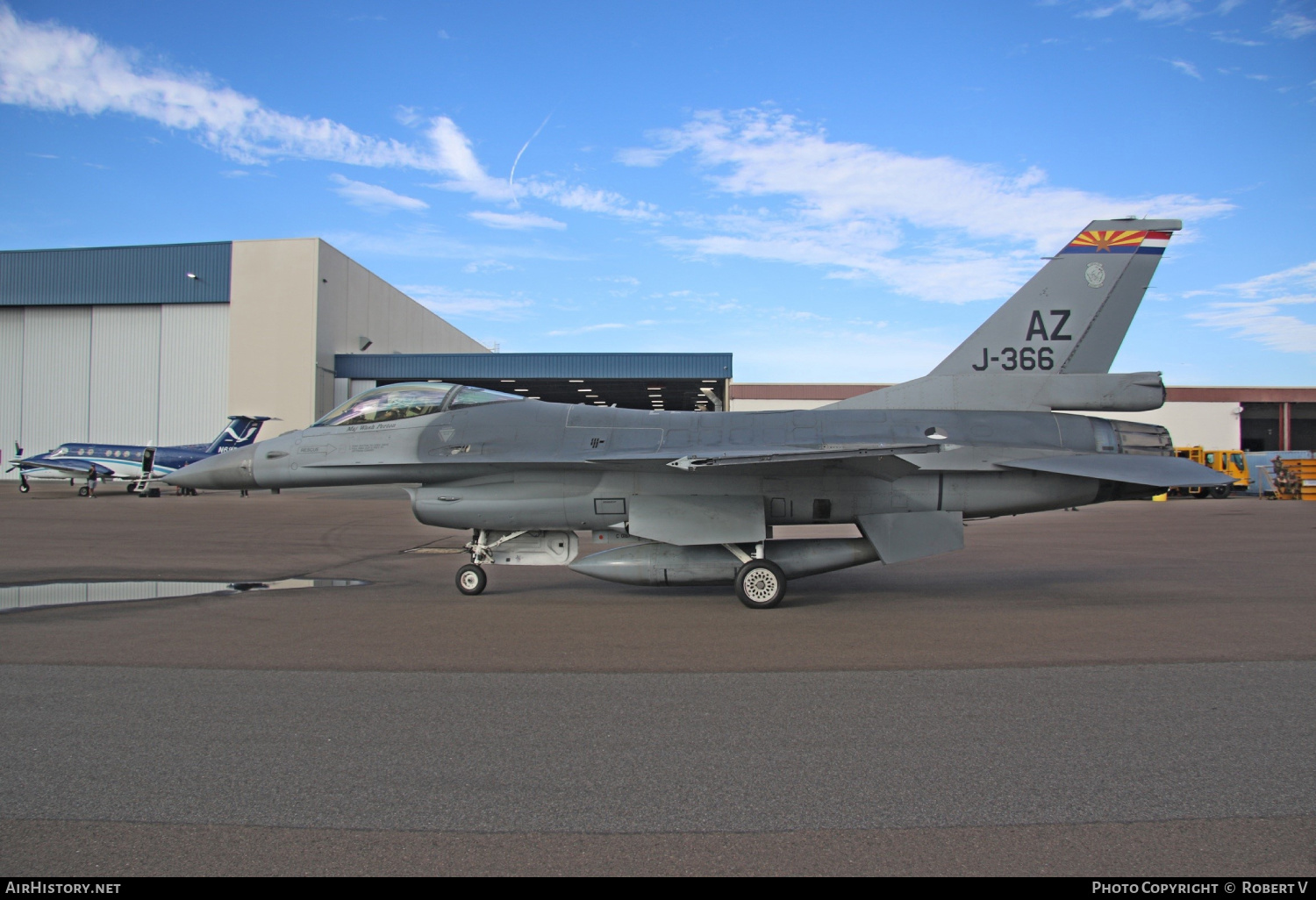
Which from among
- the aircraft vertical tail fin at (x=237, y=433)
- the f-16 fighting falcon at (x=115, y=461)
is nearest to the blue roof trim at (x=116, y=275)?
the f-16 fighting falcon at (x=115, y=461)

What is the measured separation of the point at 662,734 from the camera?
4281 mm

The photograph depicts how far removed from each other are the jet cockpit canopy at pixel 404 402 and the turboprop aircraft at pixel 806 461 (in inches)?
1.9

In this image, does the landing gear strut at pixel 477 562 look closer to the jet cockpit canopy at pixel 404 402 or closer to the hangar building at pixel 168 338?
the jet cockpit canopy at pixel 404 402

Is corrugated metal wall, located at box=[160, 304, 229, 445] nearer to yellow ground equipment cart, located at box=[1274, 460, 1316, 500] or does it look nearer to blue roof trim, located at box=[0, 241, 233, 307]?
blue roof trim, located at box=[0, 241, 233, 307]

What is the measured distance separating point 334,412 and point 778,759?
823 centimetres

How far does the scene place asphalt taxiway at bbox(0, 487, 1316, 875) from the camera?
294 cm

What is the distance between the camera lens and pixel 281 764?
380 centimetres

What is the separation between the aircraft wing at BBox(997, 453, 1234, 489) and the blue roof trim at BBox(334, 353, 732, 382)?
25.9m

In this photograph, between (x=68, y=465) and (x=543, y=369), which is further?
(x=543, y=369)

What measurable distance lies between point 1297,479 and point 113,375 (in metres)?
54.6

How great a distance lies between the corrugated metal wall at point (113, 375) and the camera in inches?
1442

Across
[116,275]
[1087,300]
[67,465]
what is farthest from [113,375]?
[1087,300]

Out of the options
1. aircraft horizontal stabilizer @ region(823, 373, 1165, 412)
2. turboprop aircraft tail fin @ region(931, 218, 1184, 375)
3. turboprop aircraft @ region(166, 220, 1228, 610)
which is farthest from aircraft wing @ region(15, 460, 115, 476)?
turboprop aircraft tail fin @ region(931, 218, 1184, 375)

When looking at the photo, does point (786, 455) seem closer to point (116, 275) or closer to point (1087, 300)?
point (1087, 300)
